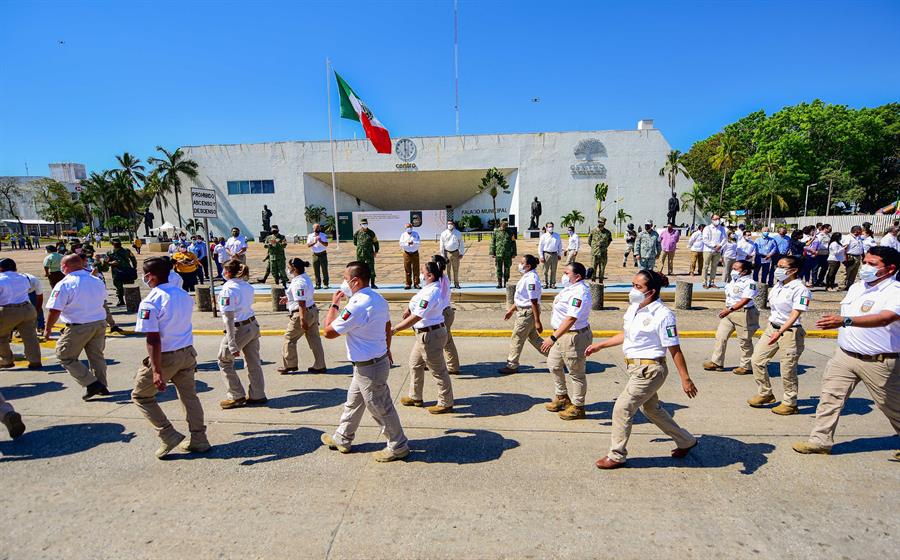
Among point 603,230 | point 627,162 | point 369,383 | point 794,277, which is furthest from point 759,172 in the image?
point 369,383

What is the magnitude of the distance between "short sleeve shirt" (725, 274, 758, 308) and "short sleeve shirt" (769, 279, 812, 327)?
0.60 m

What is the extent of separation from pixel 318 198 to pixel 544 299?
4042 centimetres

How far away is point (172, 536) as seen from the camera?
3053mm

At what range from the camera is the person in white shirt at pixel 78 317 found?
5211mm

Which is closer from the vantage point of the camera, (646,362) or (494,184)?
(646,362)

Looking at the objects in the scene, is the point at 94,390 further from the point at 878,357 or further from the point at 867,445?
the point at 867,445

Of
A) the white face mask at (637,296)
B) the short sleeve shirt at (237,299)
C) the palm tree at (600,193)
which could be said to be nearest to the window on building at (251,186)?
the palm tree at (600,193)

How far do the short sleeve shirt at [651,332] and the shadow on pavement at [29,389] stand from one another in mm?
7195

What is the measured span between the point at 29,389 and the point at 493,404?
20.5 ft

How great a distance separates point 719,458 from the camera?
391 centimetres

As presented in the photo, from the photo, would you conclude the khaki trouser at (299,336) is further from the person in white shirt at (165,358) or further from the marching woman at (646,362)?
the marching woman at (646,362)

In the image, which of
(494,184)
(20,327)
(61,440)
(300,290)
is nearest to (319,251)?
(20,327)

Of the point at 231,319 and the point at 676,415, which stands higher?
the point at 231,319

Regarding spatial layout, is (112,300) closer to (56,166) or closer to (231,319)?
(231,319)
